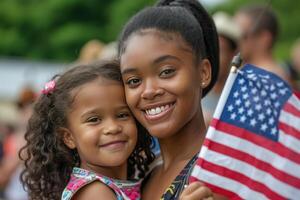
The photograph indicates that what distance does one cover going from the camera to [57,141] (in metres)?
4.46

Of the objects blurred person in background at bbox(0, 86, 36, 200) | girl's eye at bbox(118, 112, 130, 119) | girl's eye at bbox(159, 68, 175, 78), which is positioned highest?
girl's eye at bbox(159, 68, 175, 78)

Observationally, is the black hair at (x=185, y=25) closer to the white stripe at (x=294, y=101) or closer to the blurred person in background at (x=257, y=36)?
the white stripe at (x=294, y=101)

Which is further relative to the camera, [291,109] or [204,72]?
[204,72]

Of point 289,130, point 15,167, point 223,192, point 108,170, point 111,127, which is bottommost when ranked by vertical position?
point 15,167

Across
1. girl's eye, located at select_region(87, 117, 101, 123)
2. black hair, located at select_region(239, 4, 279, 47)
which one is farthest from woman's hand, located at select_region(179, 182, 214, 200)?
black hair, located at select_region(239, 4, 279, 47)

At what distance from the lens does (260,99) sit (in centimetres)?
374

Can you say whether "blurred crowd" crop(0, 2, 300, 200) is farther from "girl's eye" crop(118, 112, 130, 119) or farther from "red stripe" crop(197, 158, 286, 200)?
"red stripe" crop(197, 158, 286, 200)

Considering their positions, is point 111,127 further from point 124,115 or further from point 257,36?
point 257,36

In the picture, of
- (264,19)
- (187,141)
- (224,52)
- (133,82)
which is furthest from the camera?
(264,19)

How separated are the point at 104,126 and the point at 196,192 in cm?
78

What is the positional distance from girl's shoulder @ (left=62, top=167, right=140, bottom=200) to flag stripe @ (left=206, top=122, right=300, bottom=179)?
64cm

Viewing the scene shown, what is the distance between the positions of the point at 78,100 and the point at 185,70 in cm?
64

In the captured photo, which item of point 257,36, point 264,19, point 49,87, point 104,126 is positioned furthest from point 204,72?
point 264,19

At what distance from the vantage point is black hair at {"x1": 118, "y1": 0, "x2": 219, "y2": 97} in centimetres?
408
